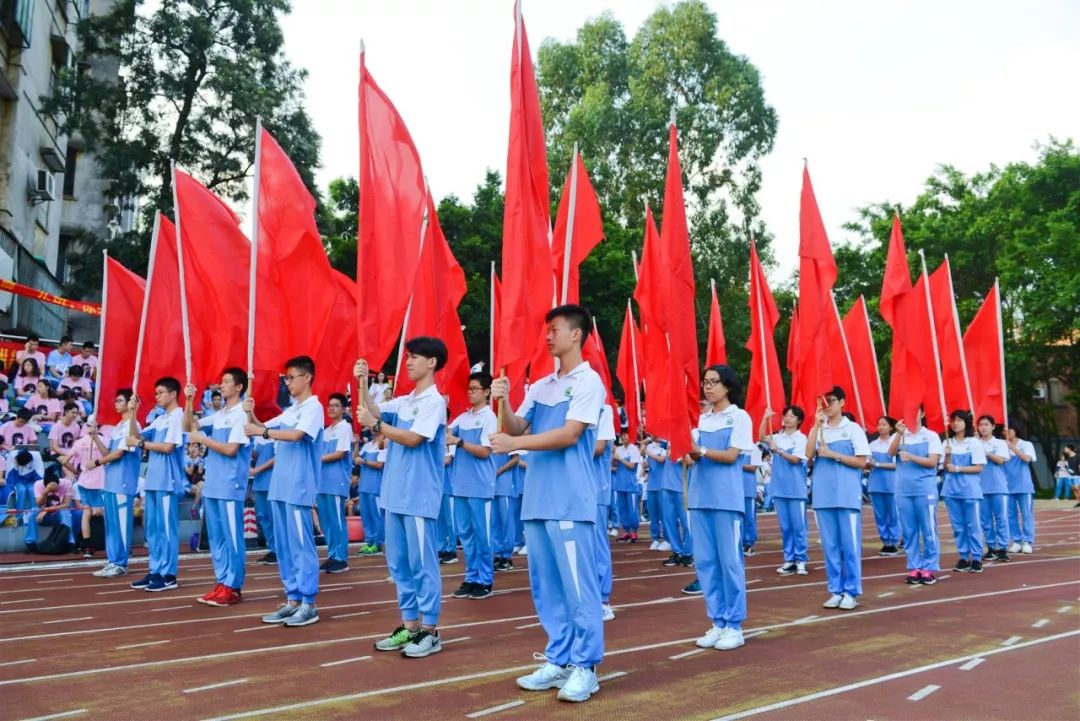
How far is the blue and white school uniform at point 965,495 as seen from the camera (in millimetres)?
10500

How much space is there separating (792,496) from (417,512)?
20.5 ft

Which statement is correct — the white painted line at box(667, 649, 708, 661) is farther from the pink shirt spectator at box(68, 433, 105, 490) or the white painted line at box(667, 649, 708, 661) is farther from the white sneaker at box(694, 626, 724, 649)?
the pink shirt spectator at box(68, 433, 105, 490)

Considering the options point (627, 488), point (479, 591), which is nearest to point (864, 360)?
point (627, 488)

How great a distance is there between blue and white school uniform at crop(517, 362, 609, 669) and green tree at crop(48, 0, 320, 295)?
1759 cm

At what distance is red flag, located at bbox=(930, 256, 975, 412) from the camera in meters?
11.0

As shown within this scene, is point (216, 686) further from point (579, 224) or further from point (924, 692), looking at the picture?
point (579, 224)

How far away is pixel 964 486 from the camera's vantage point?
10.6 metres

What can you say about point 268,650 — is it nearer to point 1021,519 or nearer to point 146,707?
point 146,707

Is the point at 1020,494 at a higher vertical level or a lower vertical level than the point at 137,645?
higher

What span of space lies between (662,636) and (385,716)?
8.60 ft

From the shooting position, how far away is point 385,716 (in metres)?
4.31


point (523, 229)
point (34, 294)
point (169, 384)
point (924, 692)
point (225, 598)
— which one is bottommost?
point (924, 692)

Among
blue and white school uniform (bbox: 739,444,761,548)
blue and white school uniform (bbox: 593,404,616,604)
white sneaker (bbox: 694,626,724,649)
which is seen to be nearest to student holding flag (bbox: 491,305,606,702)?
white sneaker (bbox: 694,626,724,649)

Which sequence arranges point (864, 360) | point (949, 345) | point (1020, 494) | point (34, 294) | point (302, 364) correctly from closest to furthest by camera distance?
point (302, 364)
point (949, 345)
point (1020, 494)
point (864, 360)
point (34, 294)
